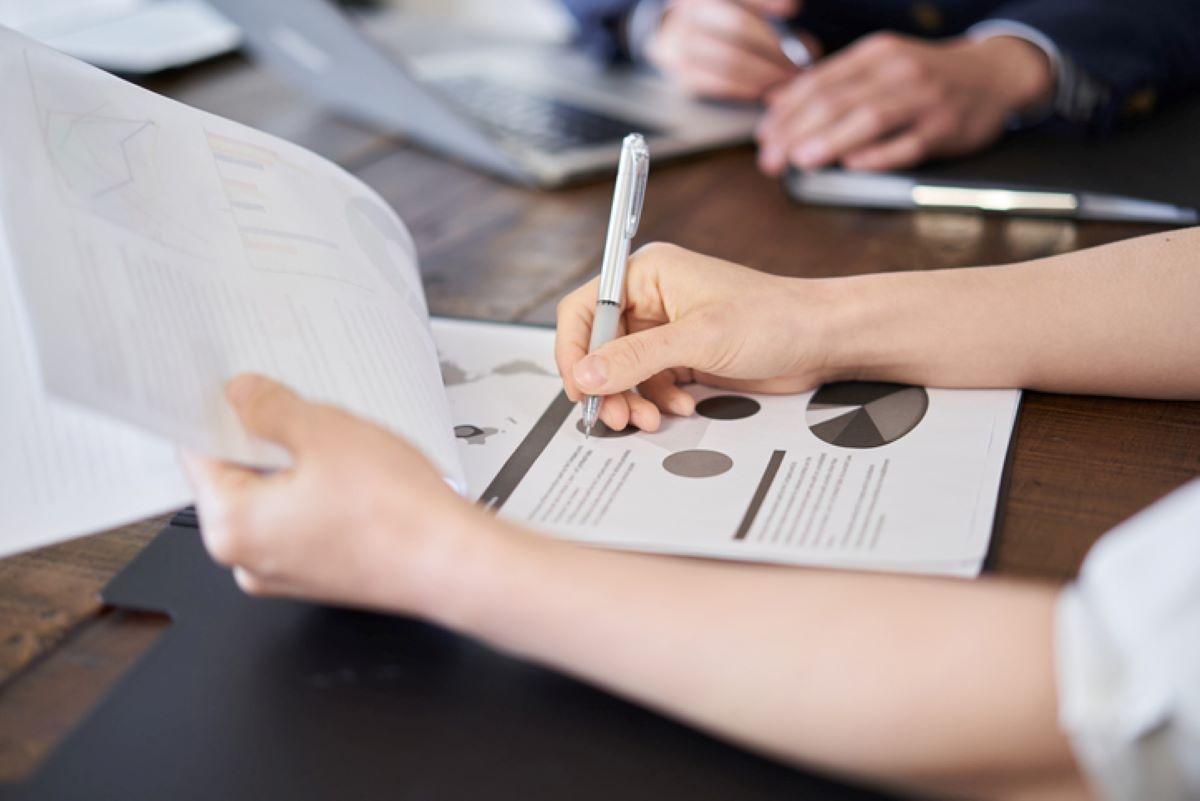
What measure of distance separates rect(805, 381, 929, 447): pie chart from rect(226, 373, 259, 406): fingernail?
1.07 feet

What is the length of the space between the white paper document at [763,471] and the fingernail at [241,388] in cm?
15

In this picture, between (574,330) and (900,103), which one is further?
(900,103)

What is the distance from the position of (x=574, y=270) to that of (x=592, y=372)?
303mm

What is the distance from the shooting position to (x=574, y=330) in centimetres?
72

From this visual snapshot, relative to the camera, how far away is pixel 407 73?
3.61ft

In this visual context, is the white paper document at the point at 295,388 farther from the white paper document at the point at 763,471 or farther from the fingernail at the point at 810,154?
the fingernail at the point at 810,154

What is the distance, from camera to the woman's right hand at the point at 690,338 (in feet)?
2.20

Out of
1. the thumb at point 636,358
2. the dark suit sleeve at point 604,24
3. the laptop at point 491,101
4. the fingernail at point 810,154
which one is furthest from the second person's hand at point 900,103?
the thumb at point 636,358

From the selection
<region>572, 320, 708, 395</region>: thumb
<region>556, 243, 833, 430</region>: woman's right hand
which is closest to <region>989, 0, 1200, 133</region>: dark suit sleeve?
<region>556, 243, 833, 430</region>: woman's right hand

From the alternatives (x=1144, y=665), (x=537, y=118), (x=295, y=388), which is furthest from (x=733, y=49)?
(x=1144, y=665)

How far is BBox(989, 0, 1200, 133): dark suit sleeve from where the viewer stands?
1161 mm

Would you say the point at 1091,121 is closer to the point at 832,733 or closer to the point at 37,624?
the point at 832,733

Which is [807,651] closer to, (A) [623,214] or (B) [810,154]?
(A) [623,214]

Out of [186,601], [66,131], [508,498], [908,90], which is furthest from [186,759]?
[908,90]
